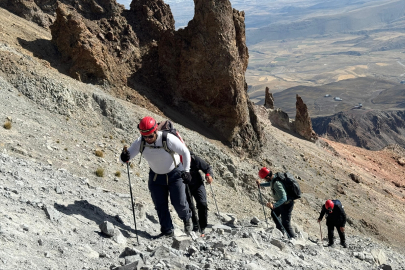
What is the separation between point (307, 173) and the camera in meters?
32.3

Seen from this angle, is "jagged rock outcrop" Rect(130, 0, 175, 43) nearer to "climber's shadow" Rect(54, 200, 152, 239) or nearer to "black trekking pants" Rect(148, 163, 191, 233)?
"climber's shadow" Rect(54, 200, 152, 239)

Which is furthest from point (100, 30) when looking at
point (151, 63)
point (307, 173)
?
point (307, 173)

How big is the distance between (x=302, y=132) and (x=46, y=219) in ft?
147

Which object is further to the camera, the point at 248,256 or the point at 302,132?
the point at 302,132

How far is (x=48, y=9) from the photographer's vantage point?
33.2 metres

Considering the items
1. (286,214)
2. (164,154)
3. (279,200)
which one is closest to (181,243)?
(164,154)

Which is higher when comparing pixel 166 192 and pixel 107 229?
pixel 166 192

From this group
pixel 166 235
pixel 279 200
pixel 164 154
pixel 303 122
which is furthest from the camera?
pixel 303 122

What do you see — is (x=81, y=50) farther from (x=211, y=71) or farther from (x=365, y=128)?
(x=365, y=128)

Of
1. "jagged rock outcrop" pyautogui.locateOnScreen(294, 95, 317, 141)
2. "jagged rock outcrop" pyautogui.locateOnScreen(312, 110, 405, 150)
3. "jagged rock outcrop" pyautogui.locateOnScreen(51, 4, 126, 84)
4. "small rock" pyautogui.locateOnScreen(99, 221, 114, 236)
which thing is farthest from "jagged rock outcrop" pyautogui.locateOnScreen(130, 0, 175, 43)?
"jagged rock outcrop" pyautogui.locateOnScreen(312, 110, 405, 150)

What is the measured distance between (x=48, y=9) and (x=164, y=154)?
3037 centimetres

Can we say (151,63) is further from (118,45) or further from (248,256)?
(248,256)

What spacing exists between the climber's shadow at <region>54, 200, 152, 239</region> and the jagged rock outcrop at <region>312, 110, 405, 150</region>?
9883cm

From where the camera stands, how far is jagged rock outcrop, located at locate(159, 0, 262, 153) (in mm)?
27719
